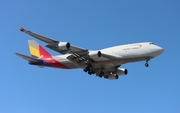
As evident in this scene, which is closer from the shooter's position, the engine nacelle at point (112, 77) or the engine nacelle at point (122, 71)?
the engine nacelle at point (122, 71)

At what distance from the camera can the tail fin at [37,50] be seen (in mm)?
52950

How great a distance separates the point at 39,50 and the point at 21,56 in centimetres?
754

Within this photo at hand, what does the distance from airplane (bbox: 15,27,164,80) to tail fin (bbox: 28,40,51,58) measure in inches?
70.0

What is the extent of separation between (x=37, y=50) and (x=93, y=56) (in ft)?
47.7

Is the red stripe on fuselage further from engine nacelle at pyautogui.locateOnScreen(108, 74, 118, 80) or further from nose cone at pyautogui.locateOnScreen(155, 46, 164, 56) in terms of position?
nose cone at pyautogui.locateOnScreen(155, 46, 164, 56)

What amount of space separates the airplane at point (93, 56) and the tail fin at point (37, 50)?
1778 millimetres

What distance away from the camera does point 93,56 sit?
1756 inches

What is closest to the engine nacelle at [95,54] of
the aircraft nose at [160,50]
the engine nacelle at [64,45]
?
the engine nacelle at [64,45]

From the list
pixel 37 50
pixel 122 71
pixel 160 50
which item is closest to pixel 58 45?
pixel 37 50

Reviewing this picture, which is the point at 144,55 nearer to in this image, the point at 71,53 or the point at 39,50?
the point at 71,53

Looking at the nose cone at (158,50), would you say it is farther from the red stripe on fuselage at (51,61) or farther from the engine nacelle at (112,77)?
the red stripe on fuselage at (51,61)

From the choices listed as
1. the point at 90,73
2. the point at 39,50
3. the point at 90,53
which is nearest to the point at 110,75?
the point at 90,73

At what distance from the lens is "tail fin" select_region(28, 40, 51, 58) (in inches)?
2085

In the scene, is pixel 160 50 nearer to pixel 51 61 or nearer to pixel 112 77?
pixel 112 77
